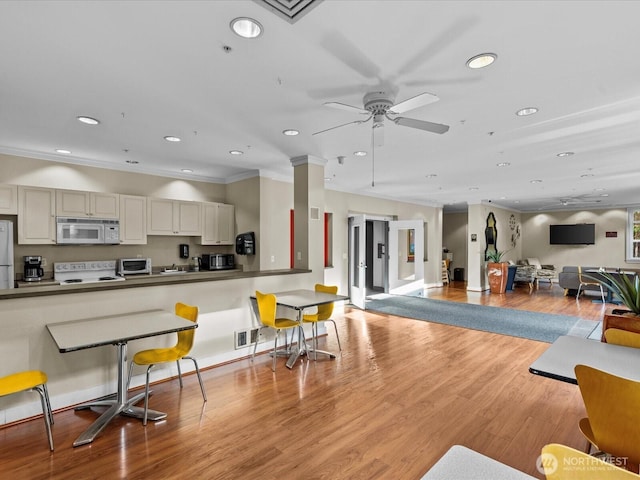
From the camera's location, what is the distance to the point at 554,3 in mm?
1746

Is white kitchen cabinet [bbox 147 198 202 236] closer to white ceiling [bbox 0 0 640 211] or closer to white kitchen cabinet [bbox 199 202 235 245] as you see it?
white kitchen cabinet [bbox 199 202 235 245]

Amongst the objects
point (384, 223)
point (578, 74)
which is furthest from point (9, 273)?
point (384, 223)

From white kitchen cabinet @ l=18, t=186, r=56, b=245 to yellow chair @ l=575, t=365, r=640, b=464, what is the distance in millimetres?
5654

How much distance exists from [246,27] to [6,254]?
4.26 m

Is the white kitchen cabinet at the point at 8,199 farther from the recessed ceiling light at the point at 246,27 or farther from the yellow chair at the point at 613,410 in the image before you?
the yellow chair at the point at 613,410

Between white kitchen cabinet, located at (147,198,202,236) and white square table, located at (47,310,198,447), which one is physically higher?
white kitchen cabinet, located at (147,198,202,236)

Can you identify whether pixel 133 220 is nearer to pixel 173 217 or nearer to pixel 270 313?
pixel 173 217

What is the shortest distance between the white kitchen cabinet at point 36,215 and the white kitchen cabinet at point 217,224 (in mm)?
2093

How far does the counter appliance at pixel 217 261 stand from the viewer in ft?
19.6

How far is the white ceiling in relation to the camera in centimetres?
186

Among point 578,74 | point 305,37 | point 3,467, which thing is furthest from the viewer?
point 578,74

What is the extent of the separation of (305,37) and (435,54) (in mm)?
867

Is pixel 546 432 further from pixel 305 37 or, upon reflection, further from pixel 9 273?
pixel 9 273

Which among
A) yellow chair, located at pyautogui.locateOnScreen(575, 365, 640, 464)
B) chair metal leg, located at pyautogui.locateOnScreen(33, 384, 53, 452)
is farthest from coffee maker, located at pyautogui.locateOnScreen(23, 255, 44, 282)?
yellow chair, located at pyautogui.locateOnScreen(575, 365, 640, 464)
